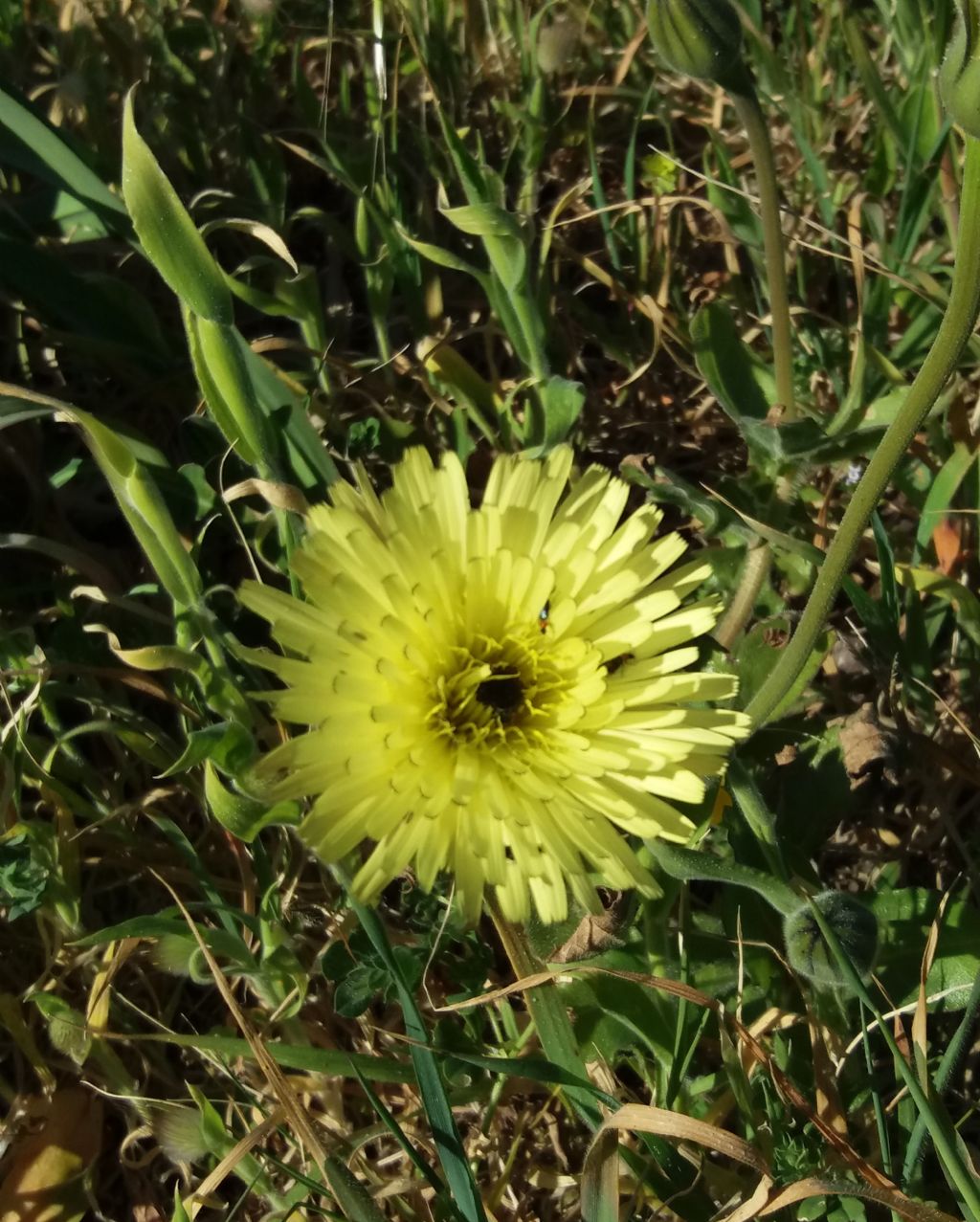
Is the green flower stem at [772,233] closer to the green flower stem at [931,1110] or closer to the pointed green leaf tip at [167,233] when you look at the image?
the pointed green leaf tip at [167,233]

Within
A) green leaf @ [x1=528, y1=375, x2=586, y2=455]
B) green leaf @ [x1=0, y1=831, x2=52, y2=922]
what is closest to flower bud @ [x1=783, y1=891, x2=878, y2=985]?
green leaf @ [x1=528, y1=375, x2=586, y2=455]

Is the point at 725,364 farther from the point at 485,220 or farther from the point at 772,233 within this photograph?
the point at 485,220

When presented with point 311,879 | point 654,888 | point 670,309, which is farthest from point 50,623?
point 670,309

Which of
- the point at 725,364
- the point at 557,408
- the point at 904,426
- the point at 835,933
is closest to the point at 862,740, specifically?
the point at 835,933

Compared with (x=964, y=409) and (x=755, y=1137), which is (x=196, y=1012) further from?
(x=964, y=409)

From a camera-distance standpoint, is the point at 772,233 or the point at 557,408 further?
the point at 557,408

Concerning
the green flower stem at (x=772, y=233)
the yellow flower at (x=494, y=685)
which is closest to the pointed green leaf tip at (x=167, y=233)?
the yellow flower at (x=494, y=685)
